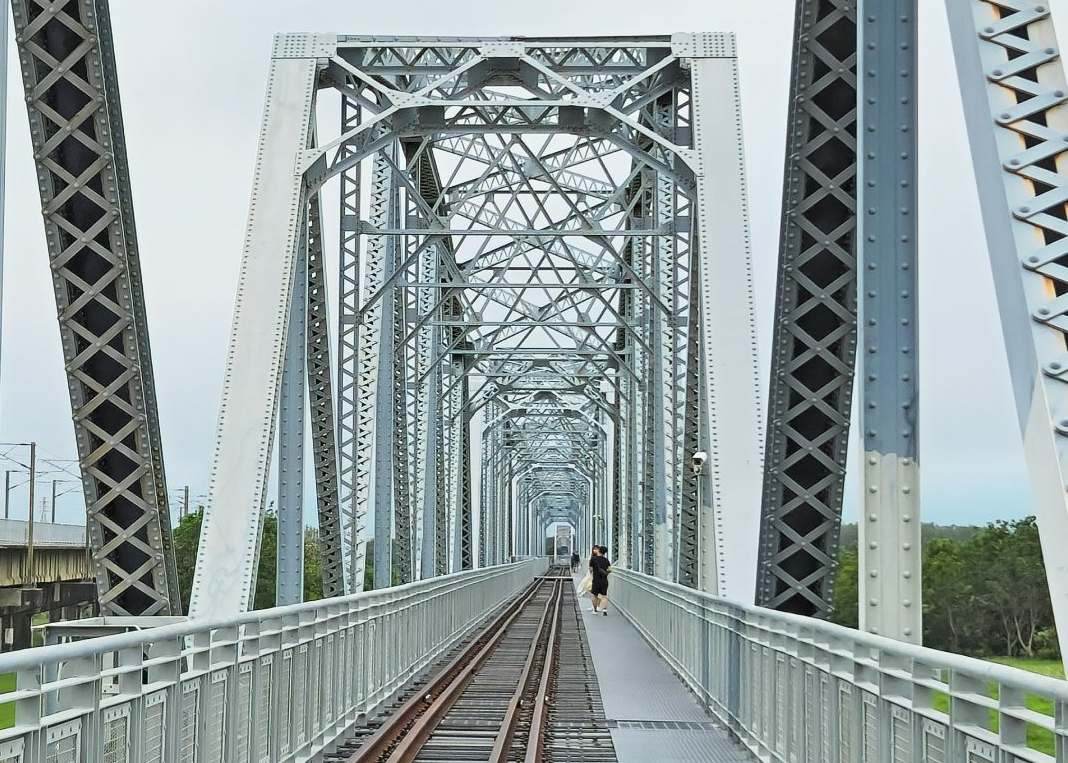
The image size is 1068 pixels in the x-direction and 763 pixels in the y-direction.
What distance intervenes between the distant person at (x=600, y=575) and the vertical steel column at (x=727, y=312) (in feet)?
46.0

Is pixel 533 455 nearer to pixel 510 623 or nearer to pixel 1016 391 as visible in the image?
pixel 510 623

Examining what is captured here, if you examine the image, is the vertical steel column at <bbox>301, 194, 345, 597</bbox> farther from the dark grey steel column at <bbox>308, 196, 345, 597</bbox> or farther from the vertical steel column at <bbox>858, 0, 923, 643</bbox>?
the vertical steel column at <bbox>858, 0, 923, 643</bbox>

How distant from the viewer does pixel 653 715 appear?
12.7 metres

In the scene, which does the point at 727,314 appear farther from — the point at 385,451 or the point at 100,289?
the point at 385,451

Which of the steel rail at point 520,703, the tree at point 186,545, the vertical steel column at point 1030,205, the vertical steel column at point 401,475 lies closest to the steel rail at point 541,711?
the steel rail at point 520,703

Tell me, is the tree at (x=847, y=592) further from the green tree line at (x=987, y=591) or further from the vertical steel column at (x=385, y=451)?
the vertical steel column at (x=385, y=451)

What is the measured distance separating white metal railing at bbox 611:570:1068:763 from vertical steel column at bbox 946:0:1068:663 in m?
0.35

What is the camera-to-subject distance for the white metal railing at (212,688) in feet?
15.3

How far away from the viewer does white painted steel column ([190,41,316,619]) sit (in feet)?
39.3

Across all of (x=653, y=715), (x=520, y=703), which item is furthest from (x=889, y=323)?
Result: (x=520, y=703)

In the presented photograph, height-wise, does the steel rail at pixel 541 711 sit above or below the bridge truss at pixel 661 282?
below

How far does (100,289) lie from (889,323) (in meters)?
4.26

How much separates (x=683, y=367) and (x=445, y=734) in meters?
11.4

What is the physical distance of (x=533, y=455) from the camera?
83.8m
